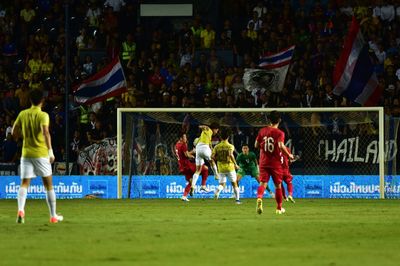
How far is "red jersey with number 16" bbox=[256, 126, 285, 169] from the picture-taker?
20.7m

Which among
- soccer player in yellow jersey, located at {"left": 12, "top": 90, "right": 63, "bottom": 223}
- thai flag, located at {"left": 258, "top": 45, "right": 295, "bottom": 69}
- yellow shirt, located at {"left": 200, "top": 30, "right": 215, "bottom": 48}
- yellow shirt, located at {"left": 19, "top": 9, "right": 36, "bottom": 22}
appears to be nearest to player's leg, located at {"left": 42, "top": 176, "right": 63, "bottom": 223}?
soccer player in yellow jersey, located at {"left": 12, "top": 90, "right": 63, "bottom": 223}

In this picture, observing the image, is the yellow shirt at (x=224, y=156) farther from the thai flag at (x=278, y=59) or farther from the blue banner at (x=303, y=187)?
the thai flag at (x=278, y=59)

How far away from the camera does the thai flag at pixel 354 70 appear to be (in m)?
31.2

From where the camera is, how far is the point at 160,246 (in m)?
13.7

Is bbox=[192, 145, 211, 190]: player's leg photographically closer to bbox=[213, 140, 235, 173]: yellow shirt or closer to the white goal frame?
the white goal frame

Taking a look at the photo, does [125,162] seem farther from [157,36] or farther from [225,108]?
[157,36]

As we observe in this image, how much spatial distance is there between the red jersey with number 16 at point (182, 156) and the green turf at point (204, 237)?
672 cm

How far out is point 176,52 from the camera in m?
36.8

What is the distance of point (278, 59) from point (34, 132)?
17149 mm

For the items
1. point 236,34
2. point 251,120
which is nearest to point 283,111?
point 251,120

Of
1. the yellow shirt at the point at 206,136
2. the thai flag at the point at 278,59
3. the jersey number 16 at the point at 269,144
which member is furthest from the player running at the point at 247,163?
the jersey number 16 at the point at 269,144

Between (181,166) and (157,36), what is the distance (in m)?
8.26

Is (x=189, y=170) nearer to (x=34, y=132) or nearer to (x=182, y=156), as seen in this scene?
(x=182, y=156)

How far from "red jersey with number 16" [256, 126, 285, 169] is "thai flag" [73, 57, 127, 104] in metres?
12.8
